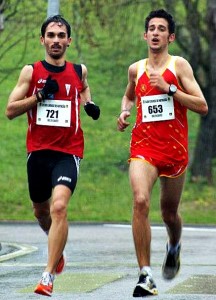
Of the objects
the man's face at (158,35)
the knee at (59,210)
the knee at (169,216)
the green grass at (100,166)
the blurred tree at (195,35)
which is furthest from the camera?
the blurred tree at (195,35)

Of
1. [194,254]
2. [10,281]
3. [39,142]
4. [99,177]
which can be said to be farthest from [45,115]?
A: [99,177]

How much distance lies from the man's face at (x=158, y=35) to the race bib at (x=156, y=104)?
0.42m

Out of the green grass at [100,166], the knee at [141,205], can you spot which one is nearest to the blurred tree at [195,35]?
the green grass at [100,166]

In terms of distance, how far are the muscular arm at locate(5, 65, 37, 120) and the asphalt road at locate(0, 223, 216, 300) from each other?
59.5 inches

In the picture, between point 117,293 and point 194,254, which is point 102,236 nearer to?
point 194,254

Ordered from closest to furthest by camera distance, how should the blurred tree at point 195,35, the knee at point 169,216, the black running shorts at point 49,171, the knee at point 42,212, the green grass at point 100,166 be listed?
the black running shorts at point 49,171 < the knee at point 169,216 < the knee at point 42,212 < the green grass at point 100,166 < the blurred tree at point 195,35

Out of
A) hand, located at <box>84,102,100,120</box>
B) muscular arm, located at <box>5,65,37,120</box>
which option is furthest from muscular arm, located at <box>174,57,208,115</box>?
muscular arm, located at <box>5,65,37,120</box>

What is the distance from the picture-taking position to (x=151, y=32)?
10.8 meters

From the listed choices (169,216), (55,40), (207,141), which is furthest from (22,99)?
(207,141)

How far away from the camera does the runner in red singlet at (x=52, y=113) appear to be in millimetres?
10688

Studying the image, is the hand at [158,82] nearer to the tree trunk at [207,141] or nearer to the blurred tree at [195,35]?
the blurred tree at [195,35]

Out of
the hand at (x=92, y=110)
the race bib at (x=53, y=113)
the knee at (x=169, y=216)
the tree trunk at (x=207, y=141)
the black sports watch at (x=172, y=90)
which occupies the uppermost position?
the black sports watch at (x=172, y=90)

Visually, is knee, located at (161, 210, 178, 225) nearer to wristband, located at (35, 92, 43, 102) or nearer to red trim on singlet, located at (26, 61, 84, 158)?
red trim on singlet, located at (26, 61, 84, 158)

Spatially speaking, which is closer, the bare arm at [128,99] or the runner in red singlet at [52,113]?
the runner in red singlet at [52,113]
